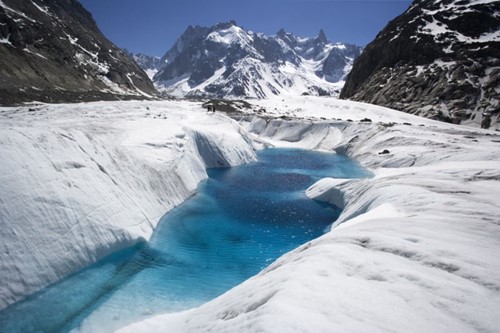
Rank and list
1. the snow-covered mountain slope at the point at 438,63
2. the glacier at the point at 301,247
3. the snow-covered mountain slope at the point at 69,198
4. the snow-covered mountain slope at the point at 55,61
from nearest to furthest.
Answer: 1. the glacier at the point at 301,247
2. the snow-covered mountain slope at the point at 69,198
3. the snow-covered mountain slope at the point at 438,63
4. the snow-covered mountain slope at the point at 55,61

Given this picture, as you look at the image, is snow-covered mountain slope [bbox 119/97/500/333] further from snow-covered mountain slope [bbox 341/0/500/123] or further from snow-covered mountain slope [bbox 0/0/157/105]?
snow-covered mountain slope [bbox 0/0/157/105]

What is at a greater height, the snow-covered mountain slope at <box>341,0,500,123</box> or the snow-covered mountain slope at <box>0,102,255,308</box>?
the snow-covered mountain slope at <box>341,0,500,123</box>

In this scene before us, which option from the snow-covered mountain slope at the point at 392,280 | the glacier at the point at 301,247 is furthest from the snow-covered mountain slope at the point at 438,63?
the snow-covered mountain slope at the point at 392,280

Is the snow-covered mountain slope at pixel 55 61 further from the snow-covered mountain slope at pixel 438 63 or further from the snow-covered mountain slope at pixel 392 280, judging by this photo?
the snow-covered mountain slope at pixel 438 63

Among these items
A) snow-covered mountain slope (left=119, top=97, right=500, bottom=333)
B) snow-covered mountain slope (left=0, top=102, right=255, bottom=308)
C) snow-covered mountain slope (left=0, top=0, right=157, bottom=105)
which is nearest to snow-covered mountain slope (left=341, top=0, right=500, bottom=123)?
snow-covered mountain slope (left=119, top=97, right=500, bottom=333)

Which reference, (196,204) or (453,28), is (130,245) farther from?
(453,28)
